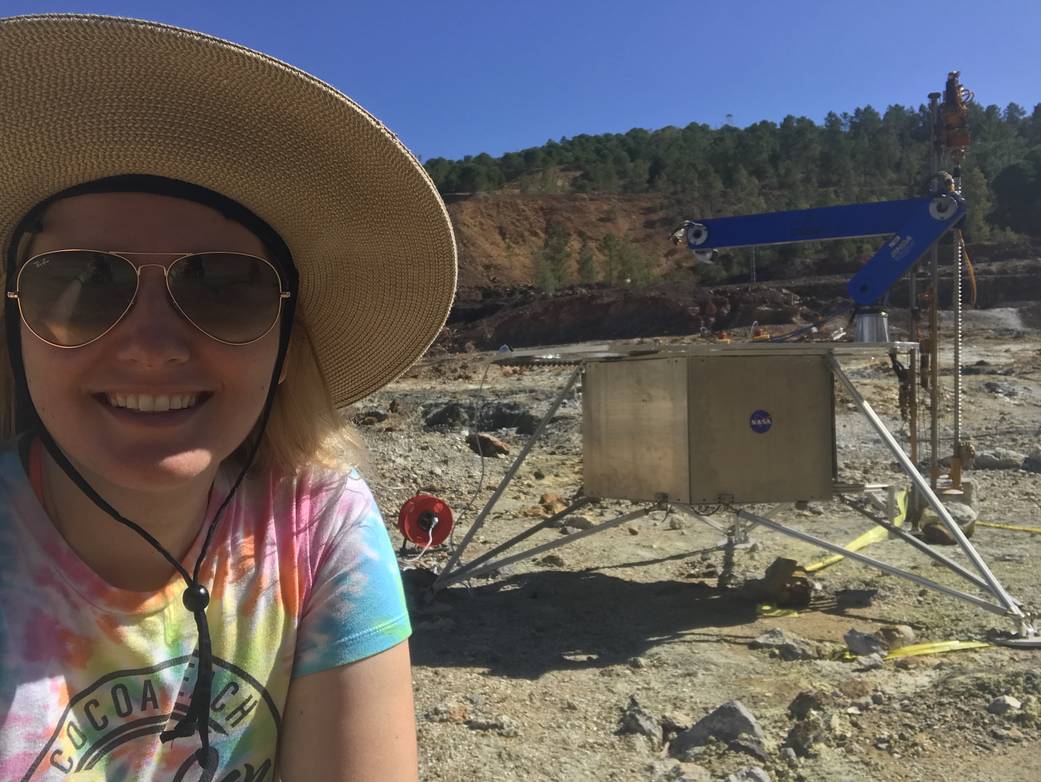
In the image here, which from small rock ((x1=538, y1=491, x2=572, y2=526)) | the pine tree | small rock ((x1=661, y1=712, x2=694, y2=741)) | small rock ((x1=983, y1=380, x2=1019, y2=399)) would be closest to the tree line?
the pine tree

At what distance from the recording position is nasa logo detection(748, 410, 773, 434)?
4845mm

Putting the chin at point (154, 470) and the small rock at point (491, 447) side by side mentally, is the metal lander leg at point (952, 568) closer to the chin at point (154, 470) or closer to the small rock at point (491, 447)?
the chin at point (154, 470)

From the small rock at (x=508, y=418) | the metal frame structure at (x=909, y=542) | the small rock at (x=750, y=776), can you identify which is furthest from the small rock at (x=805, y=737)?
the small rock at (x=508, y=418)

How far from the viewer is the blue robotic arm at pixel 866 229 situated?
5.29 m

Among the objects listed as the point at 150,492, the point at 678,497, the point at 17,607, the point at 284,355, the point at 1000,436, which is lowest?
the point at 1000,436

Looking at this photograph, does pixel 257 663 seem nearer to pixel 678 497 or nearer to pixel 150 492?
pixel 150 492

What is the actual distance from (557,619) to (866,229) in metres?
3.05

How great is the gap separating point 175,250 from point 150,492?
0.35m

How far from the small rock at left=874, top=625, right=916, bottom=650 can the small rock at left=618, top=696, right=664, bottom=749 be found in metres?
1.51

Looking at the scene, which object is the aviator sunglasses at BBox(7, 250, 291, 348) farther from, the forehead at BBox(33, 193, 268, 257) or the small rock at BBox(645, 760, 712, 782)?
the small rock at BBox(645, 760, 712, 782)

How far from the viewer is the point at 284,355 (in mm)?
1506

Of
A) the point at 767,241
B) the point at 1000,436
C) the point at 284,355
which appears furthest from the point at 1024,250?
the point at 284,355

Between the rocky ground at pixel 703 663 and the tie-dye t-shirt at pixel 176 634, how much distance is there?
48cm

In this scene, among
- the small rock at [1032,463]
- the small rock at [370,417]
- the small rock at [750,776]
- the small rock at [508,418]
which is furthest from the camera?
the small rock at [370,417]
